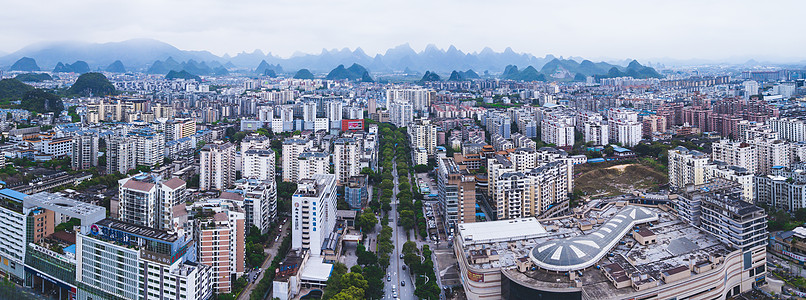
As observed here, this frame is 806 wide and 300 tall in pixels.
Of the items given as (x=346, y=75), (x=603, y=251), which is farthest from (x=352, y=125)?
(x=346, y=75)

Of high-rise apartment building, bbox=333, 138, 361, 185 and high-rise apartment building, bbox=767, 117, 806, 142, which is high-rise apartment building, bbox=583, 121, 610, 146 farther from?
high-rise apartment building, bbox=333, 138, 361, 185

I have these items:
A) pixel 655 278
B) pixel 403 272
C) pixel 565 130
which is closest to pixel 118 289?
pixel 403 272

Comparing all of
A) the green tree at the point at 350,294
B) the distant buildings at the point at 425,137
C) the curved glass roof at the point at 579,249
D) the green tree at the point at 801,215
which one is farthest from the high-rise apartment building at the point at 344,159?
the green tree at the point at 801,215

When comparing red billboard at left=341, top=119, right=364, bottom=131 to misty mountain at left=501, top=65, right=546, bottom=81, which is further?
misty mountain at left=501, top=65, right=546, bottom=81

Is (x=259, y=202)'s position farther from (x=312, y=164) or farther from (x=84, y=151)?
(x=84, y=151)

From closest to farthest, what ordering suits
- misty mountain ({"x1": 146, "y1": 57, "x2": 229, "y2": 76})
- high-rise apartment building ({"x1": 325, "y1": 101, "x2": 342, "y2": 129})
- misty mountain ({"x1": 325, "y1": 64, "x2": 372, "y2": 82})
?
1. high-rise apartment building ({"x1": 325, "y1": 101, "x2": 342, "y2": 129})
2. misty mountain ({"x1": 325, "y1": 64, "x2": 372, "y2": 82})
3. misty mountain ({"x1": 146, "y1": 57, "x2": 229, "y2": 76})

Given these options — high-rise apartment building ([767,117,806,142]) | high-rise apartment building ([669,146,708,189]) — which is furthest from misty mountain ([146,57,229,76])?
high-rise apartment building ([669,146,708,189])
